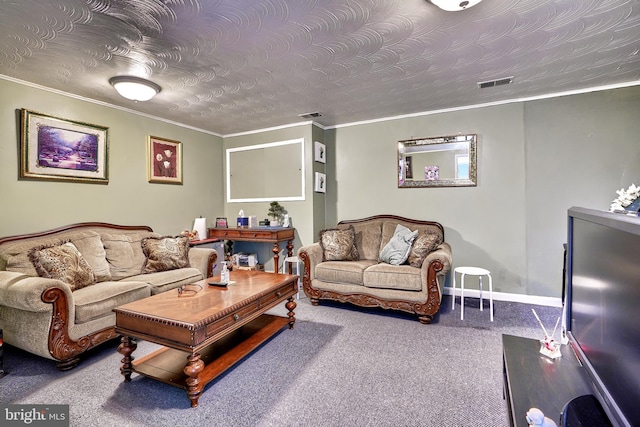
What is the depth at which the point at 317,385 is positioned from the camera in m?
1.97

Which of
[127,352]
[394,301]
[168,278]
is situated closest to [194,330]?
[127,352]

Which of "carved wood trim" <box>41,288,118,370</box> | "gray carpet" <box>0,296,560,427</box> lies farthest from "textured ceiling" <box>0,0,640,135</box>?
"gray carpet" <box>0,296,560,427</box>

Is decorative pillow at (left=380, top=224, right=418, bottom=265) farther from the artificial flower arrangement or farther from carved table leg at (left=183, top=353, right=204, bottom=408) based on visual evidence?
carved table leg at (left=183, top=353, right=204, bottom=408)

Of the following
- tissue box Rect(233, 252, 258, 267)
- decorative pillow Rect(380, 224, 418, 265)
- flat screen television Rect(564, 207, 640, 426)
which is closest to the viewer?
flat screen television Rect(564, 207, 640, 426)

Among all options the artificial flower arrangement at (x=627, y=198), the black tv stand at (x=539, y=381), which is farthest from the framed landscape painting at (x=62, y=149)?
the artificial flower arrangement at (x=627, y=198)

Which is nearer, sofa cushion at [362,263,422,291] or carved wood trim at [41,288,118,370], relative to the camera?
carved wood trim at [41,288,118,370]

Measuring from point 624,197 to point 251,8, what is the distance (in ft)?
12.5

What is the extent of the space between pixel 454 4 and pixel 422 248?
7.40 ft

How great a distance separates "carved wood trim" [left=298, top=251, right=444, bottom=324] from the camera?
2941 millimetres

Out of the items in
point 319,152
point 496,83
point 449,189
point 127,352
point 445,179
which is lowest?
point 127,352

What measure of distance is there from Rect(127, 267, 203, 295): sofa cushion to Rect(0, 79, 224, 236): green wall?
105cm

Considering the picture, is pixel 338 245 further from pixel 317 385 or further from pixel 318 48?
pixel 318 48

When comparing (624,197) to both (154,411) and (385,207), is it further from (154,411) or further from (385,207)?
(154,411)

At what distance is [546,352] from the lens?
1.44m
